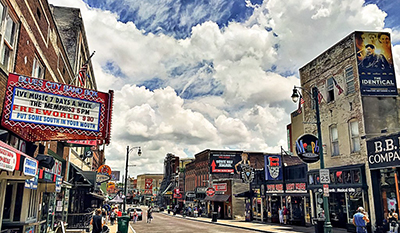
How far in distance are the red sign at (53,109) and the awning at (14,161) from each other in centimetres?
A: 163

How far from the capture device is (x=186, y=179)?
234 feet

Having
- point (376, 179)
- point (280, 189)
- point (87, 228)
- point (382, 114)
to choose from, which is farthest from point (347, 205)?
point (87, 228)

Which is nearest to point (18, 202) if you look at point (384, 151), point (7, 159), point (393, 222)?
point (7, 159)

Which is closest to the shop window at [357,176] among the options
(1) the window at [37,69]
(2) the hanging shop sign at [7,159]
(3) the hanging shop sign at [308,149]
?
(3) the hanging shop sign at [308,149]

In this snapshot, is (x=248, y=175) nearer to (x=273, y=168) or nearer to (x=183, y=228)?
(x=273, y=168)

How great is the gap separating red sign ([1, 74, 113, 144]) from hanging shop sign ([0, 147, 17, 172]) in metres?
2.56

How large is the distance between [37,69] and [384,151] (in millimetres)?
17756

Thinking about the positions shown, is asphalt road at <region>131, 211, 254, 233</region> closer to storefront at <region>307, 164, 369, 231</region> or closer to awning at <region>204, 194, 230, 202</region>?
storefront at <region>307, 164, 369, 231</region>

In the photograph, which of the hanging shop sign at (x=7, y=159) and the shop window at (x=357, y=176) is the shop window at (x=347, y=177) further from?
the hanging shop sign at (x=7, y=159)

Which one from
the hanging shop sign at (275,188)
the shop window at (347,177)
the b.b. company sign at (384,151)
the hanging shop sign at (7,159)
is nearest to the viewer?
the hanging shop sign at (7,159)

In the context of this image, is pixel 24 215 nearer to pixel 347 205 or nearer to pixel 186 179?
pixel 347 205

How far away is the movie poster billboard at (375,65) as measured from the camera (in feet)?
67.0

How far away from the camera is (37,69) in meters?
13.6

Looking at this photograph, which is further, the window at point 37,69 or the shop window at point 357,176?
the shop window at point 357,176
